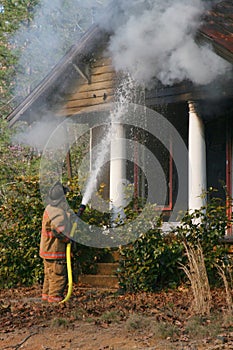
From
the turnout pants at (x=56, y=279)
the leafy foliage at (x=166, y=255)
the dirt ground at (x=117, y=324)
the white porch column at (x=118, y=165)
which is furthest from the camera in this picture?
the white porch column at (x=118, y=165)

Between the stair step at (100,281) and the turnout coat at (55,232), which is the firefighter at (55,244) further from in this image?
the stair step at (100,281)

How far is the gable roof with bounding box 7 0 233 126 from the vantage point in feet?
36.1

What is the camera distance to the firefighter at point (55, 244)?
30.5 feet

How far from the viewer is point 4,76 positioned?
25.4m

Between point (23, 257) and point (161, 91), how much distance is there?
4405 mm

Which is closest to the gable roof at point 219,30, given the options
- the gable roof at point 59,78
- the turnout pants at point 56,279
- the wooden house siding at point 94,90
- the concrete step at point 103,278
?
the gable roof at point 59,78

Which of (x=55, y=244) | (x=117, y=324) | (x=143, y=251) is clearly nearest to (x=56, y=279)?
(x=55, y=244)

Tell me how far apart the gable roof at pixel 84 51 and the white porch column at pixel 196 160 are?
5.29ft

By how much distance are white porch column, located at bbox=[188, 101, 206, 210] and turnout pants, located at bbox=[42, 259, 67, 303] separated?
3592 millimetres

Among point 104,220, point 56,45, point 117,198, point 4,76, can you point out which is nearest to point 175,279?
point 104,220

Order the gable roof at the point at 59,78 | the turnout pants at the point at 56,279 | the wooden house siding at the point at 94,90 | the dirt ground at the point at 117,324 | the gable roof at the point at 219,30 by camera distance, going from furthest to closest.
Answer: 1. the wooden house siding at the point at 94,90
2. the gable roof at the point at 59,78
3. the gable roof at the point at 219,30
4. the turnout pants at the point at 56,279
5. the dirt ground at the point at 117,324

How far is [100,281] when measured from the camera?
10.8 m

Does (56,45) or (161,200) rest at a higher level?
(56,45)

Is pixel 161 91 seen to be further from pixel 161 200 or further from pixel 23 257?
pixel 23 257
